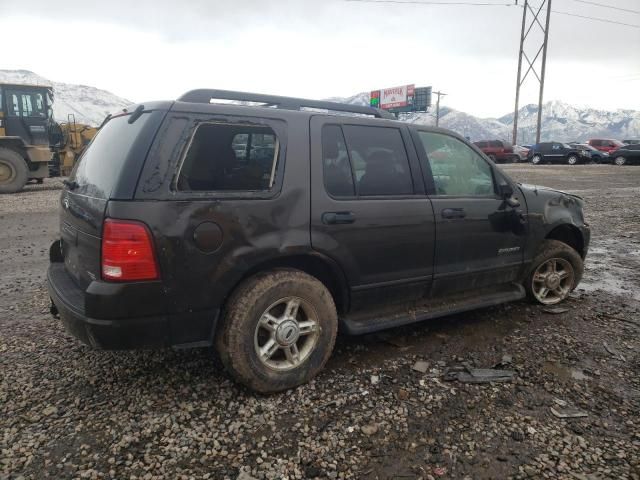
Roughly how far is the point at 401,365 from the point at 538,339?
1261 millimetres

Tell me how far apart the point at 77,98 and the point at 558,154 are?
112 m

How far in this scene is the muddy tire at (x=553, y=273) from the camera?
4.28 metres

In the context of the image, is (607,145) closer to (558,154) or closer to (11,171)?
(558,154)

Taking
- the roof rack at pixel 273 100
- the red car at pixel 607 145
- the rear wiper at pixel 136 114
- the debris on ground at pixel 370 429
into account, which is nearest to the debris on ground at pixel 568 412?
the debris on ground at pixel 370 429

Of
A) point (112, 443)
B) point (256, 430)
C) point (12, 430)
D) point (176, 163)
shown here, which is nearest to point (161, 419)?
point (112, 443)

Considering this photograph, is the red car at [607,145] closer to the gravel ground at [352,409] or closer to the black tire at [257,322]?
the gravel ground at [352,409]

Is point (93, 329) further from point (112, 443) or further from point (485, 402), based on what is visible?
point (485, 402)

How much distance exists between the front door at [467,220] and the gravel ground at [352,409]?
1.62ft

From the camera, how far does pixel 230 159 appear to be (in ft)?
9.02

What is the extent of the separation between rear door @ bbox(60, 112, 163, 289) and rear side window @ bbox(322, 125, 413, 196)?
1.14 meters

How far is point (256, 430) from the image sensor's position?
8.18 ft

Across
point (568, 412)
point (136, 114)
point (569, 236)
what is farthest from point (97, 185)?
point (569, 236)

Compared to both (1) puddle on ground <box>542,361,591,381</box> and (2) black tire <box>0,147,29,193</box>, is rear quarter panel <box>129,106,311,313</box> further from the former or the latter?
(2) black tire <box>0,147,29,193</box>

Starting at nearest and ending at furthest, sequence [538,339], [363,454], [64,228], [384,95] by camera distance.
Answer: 1. [363,454]
2. [64,228]
3. [538,339]
4. [384,95]
